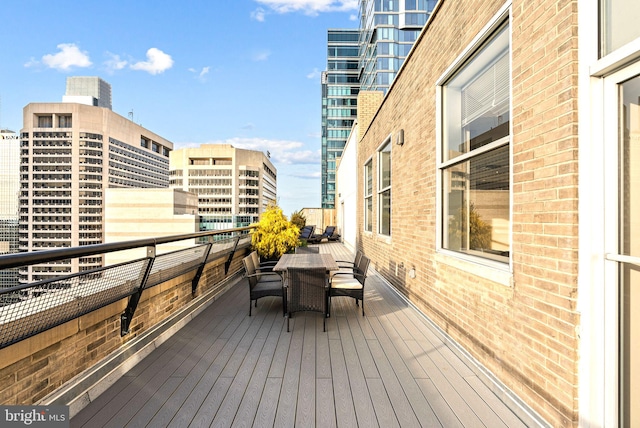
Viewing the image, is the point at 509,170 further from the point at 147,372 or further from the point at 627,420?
the point at 147,372

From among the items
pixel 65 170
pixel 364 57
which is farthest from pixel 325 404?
pixel 65 170

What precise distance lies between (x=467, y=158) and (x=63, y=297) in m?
3.50

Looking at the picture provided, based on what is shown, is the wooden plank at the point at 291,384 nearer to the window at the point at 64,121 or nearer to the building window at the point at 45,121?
the window at the point at 64,121

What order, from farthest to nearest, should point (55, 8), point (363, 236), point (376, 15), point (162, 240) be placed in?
point (55, 8), point (376, 15), point (363, 236), point (162, 240)

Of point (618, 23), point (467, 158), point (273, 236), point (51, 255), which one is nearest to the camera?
point (618, 23)

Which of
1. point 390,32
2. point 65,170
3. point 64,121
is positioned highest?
point 64,121

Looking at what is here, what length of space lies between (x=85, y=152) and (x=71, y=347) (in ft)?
408

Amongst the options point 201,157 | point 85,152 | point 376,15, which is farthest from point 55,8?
point 376,15

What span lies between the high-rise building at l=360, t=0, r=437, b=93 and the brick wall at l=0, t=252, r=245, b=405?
113 ft

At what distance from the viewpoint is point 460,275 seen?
3271mm

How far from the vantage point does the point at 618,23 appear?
5.49ft

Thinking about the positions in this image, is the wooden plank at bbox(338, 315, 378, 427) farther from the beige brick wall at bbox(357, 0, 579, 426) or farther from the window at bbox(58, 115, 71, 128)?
the window at bbox(58, 115, 71, 128)

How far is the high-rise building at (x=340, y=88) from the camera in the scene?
2057 inches

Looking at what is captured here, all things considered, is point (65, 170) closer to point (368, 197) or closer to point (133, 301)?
point (368, 197)
